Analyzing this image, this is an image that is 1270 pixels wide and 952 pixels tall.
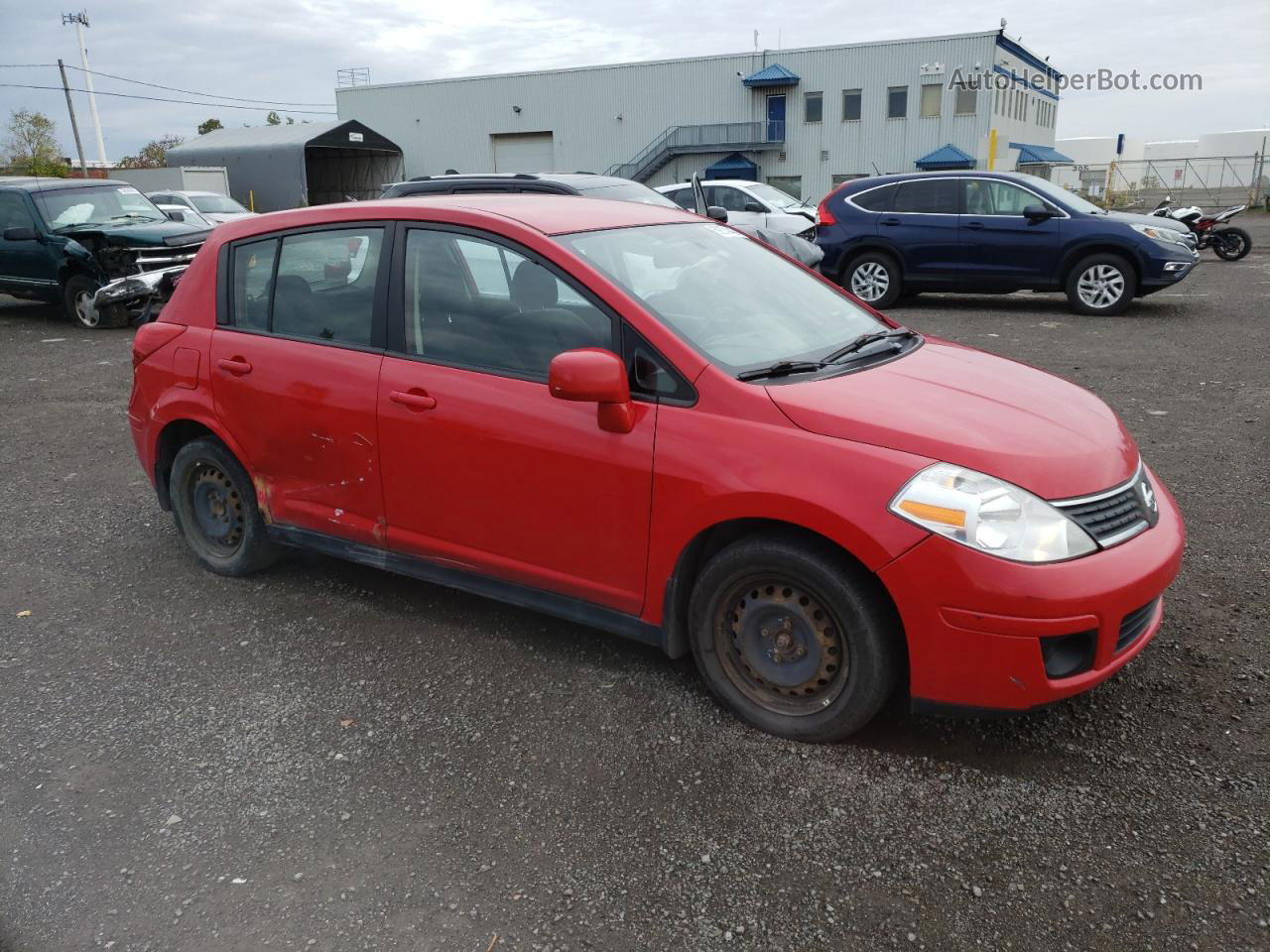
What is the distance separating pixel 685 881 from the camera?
103 inches

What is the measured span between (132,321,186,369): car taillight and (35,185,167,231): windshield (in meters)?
9.63

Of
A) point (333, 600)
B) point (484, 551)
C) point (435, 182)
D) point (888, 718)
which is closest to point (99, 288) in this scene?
point (435, 182)

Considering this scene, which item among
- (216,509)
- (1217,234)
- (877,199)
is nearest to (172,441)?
(216,509)

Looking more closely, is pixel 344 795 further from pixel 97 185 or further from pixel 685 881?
pixel 97 185

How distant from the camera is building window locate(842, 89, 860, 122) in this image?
46.2 metres

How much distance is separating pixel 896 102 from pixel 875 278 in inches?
1442

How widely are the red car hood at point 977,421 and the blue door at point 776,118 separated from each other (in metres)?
46.9

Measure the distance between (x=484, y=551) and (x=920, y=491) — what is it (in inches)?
63.9

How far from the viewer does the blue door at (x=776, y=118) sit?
4719 cm

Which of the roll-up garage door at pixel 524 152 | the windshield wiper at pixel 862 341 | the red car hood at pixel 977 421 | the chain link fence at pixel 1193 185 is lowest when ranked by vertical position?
the chain link fence at pixel 1193 185

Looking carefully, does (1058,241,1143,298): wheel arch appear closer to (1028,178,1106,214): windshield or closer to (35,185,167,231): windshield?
(1028,178,1106,214): windshield

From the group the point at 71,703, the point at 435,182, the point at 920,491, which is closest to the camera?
the point at 920,491

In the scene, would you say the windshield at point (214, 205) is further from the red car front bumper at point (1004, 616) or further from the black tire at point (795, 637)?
the red car front bumper at point (1004, 616)

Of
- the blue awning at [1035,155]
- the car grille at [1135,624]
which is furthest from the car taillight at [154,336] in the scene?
the blue awning at [1035,155]
